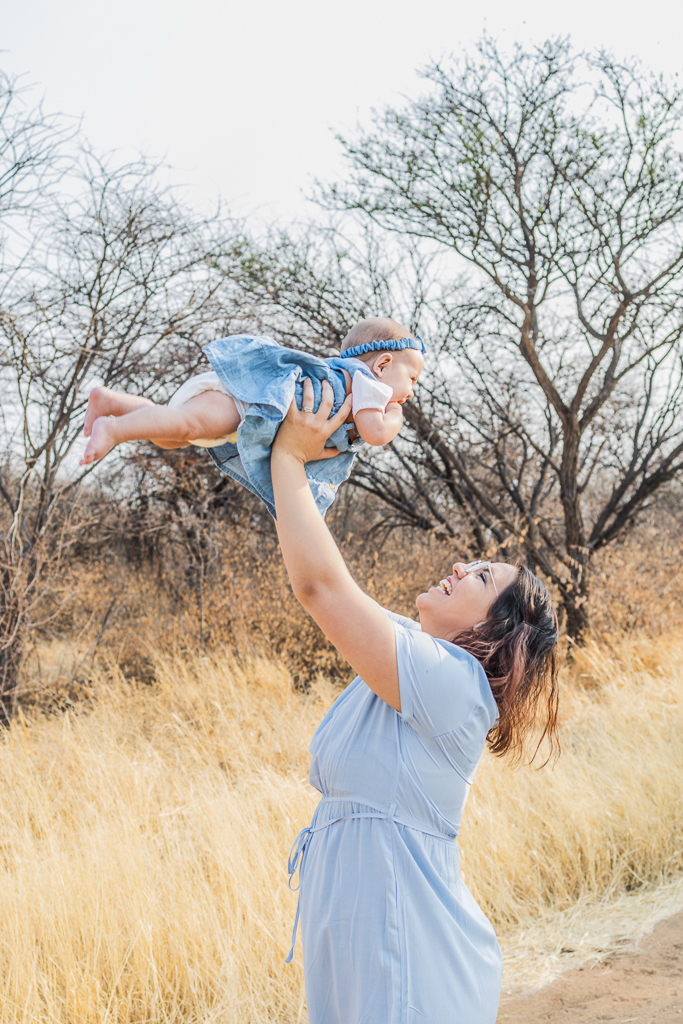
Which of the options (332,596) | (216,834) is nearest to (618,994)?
(216,834)

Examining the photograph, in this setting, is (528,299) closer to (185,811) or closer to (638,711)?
(638,711)

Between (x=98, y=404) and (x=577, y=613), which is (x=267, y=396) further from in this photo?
(x=577, y=613)

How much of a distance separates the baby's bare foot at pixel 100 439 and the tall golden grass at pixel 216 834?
194 cm

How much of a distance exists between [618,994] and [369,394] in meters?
2.67

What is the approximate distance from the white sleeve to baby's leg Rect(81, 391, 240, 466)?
249 mm

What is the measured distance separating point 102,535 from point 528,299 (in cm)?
496

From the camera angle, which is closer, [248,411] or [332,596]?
[332,596]

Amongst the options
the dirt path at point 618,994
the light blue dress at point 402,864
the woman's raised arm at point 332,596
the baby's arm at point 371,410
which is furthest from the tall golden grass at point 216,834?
the baby's arm at point 371,410

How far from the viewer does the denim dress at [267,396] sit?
1417mm

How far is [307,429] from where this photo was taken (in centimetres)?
144

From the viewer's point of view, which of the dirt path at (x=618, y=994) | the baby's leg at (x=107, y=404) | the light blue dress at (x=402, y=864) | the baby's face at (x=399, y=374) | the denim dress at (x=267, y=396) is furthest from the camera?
the dirt path at (x=618, y=994)

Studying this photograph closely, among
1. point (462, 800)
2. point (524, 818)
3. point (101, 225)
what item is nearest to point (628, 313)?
point (101, 225)

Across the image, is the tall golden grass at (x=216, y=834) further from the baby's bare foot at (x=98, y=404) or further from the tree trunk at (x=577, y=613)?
the baby's bare foot at (x=98, y=404)

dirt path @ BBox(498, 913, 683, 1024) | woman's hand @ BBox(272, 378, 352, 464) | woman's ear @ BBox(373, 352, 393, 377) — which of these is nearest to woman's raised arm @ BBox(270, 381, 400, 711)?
woman's hand @ BBox(272, 378, 352, 464)
